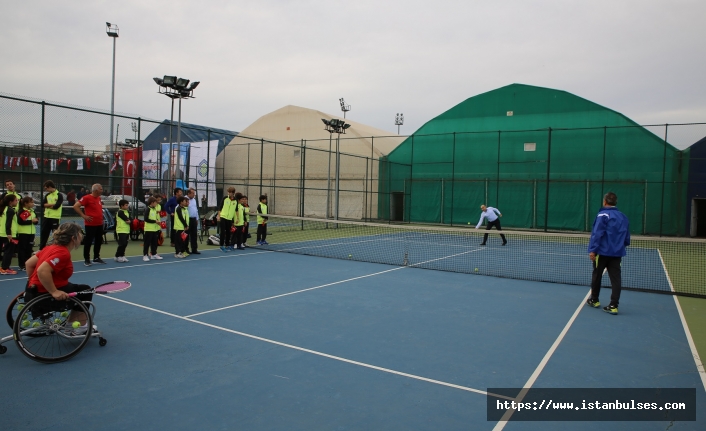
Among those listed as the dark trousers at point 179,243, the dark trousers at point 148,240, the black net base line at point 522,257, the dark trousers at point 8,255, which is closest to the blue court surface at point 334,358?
the dark trousers at point 8,255

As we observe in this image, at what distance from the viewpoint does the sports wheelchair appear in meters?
4.20

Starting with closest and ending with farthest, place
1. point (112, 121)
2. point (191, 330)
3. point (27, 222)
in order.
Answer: point (191, 330), point (27, 222), point (112, 121)

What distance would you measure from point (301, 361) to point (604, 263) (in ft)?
16.1

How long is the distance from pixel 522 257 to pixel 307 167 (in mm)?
20545

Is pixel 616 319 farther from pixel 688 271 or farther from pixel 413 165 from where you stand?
pixel 413 165

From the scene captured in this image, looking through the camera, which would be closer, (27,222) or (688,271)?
(27,222)

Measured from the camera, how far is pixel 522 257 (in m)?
13.1

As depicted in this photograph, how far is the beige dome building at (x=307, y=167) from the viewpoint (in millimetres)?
29672

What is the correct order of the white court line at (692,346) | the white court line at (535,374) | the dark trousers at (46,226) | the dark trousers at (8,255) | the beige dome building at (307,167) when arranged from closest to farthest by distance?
the white court line at (535,374) → the white court line at (692,346) → the dark trousers at (8,255) → the dark trousers at (46,226) → the beige dome building at (307,167)

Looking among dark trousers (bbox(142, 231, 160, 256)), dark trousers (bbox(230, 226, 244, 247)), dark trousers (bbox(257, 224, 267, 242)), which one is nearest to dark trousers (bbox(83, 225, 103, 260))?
dark trousers (bbox(142, 231, 160, 256))

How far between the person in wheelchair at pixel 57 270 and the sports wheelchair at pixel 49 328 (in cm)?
5

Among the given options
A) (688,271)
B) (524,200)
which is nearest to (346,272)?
(688,271)

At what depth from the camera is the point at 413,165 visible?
2875 centimetres

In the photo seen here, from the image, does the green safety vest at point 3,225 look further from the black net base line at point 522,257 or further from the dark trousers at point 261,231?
the dark trousers at point 261,231
